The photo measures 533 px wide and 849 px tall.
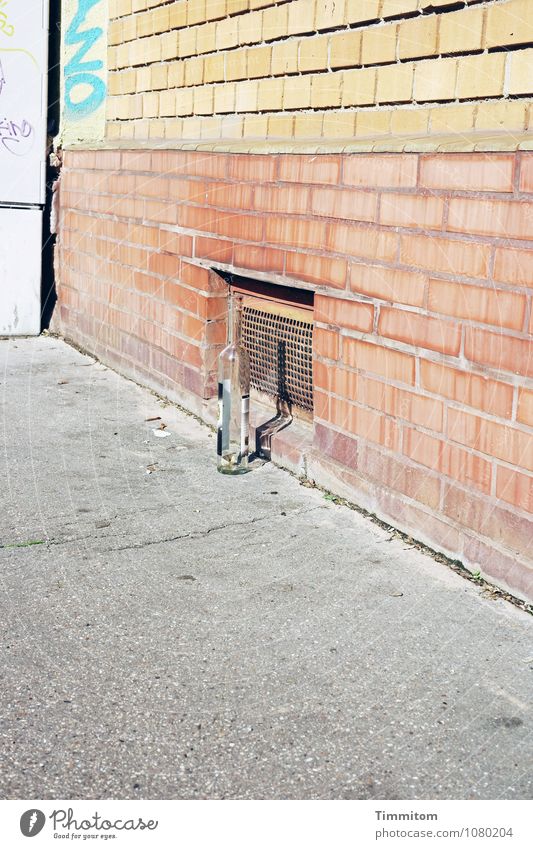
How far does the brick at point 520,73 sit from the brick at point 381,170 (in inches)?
20.9

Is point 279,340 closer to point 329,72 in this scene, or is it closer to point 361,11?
point 329,72

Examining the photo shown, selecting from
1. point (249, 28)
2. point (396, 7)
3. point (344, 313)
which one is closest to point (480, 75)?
point (396, 7)

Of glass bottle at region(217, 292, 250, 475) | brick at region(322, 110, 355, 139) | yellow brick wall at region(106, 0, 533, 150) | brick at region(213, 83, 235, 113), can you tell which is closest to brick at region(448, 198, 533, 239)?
yellow brick wall at region(106, 0, 533, 150)

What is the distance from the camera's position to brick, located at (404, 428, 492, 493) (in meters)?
3.89

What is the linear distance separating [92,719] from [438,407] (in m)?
1.95

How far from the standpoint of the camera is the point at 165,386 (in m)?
6.86

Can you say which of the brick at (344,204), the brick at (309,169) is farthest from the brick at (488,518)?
the brick at (309,169)

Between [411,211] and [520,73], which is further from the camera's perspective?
[411,211]

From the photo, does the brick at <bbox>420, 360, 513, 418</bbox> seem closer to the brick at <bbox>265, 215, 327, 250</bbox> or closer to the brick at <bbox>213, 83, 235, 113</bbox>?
the brick at <bbox>265, 215, 327, 250</bbox>

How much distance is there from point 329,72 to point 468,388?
1852mm

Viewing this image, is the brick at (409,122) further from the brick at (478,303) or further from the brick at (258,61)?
the brick at (258,61)

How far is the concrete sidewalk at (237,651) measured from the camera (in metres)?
2.68

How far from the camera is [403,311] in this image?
425 centimetres

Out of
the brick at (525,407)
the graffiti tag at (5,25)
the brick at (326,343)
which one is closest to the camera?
the brick at (525,407)
